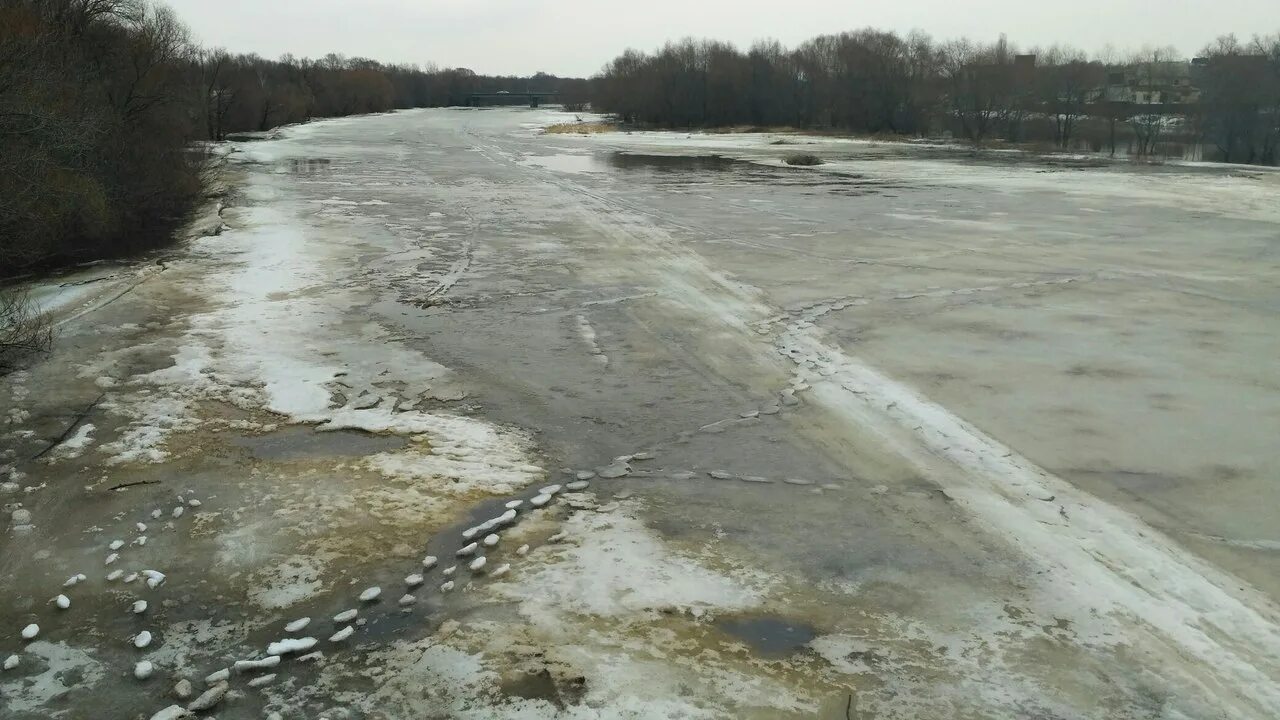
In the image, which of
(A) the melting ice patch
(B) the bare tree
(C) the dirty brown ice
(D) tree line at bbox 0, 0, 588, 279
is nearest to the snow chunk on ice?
(C) the dirty brown ice

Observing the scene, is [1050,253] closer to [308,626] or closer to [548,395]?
[548,395]

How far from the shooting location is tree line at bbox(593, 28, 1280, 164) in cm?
5747

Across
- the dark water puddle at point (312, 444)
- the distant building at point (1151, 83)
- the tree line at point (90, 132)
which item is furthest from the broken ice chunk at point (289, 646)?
the distant building at point (1151, 83)

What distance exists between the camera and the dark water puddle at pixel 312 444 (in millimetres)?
Answer: 6762

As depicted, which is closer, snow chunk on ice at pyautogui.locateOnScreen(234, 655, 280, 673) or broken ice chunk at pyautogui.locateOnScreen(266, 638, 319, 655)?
snow chunk on ice at pyautogui.locateOnScreen(234, 655, 280, 673)

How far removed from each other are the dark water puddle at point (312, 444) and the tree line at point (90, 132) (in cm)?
571

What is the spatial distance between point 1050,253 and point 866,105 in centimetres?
7254

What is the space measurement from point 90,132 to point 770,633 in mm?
15343

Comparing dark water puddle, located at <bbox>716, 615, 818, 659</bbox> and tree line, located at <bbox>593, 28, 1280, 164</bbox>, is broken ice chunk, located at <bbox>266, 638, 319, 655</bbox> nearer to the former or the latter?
dark water puddle, located at <bbox>716, 615, 818, 659</bbox>

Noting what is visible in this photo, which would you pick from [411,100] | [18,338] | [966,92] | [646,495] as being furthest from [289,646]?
[411,100]

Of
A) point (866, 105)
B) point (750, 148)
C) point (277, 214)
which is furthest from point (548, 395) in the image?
point (866, 105)

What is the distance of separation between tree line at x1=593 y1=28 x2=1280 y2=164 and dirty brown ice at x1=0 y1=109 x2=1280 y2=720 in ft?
173

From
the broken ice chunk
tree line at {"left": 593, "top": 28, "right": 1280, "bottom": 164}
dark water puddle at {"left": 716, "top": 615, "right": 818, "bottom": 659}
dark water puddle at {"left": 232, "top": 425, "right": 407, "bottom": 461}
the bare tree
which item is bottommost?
dark water puddle at {"left": 716, "top": 615, "right": 818, "bottom": 659}

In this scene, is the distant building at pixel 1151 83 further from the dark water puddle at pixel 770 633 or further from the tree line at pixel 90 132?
Result: the dark water puddle at pixel 770 633
